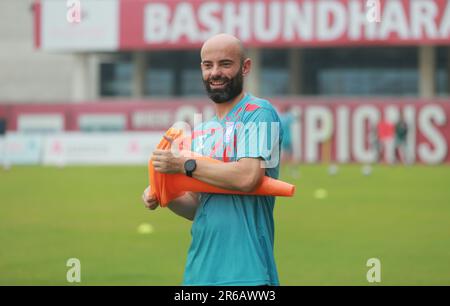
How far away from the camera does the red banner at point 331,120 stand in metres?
38.7

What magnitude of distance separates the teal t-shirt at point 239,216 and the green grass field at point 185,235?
4990 millimetres

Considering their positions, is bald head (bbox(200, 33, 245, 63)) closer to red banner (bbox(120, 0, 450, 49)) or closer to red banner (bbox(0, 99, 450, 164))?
red banner (bbox(0, 99, 450, 164))

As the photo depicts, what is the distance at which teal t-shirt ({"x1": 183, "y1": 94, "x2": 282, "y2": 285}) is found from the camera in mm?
4859

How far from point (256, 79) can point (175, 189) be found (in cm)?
4275

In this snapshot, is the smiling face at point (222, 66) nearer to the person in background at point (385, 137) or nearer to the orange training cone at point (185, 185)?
the orange training cone at point (185, 185)

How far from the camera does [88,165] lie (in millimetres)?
34875

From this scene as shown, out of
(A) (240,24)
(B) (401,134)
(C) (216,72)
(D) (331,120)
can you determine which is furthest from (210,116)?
(C) (216,72)

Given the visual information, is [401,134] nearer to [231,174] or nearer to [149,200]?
[149,200]

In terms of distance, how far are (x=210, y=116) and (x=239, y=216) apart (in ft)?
115

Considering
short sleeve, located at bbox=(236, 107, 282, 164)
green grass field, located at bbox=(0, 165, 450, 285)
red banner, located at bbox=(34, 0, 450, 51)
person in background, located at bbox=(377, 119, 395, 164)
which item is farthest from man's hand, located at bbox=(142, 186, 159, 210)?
red banner, located at bbox=(34, 0, 450, 51)

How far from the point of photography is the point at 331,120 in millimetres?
39688

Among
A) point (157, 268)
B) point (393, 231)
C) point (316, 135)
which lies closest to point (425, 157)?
point (316, 135)

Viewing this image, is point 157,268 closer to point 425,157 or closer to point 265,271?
point 265,271

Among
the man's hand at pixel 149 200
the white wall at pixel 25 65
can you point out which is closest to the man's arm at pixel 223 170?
the man's hand at pixel 149 200
